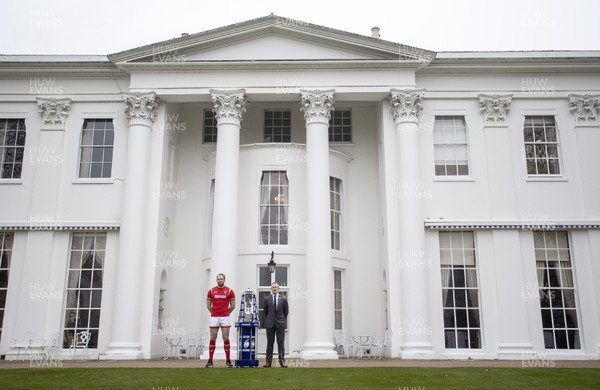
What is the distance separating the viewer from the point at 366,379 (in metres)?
11.5

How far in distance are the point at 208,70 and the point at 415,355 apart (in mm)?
12398

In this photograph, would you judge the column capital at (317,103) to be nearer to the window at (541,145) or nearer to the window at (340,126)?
the window at (340,126)

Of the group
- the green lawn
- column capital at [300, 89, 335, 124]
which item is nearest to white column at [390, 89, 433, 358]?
column capital at [300, 89, 335, 124]

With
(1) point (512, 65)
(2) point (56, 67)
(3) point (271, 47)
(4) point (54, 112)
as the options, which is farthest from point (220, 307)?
(1) point (512, 65)

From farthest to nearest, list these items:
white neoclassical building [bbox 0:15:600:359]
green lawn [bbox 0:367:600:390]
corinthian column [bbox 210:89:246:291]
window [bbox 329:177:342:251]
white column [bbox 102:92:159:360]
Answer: window [bbox 329:177:342:251] → white neoclassical building [bbox 0:15:600:359] → corinthian column [bbox 210:89:246:291] → white column [bbox 102:92:159:360] → green lawn [bbox 0:367:600:390]

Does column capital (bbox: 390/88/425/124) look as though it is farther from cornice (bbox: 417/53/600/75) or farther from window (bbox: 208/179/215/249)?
window (bbox: 208/179/215/249)

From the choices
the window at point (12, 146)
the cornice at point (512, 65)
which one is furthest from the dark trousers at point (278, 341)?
the window at point (12, 146)

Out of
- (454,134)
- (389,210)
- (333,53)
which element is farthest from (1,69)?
(454,134)

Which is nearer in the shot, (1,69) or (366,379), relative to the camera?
(366,379)

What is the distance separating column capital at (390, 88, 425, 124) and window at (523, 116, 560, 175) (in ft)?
14.4

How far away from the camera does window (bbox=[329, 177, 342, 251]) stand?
22.2 m

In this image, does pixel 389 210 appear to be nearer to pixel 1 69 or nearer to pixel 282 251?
pixel 282 251

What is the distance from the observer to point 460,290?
20.5 meters

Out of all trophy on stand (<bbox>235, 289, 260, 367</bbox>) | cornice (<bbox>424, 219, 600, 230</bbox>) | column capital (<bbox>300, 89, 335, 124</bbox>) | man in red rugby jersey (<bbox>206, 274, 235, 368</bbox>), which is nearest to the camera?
trophy on stand (<bbox>235, 289, 260, 367</bbox>)
